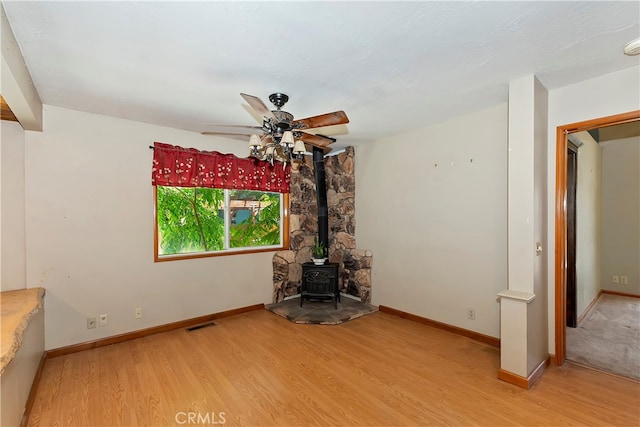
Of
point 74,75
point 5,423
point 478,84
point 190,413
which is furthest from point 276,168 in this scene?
point 5,423

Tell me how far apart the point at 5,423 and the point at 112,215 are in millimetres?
2057

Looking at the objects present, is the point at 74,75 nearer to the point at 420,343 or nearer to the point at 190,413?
the point at 190,413

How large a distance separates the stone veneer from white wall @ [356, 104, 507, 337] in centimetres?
21

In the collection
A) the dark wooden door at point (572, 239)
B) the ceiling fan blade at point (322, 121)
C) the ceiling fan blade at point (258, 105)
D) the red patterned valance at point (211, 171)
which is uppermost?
the ceiling fan blade at point (258, 105)

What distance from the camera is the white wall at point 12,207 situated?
2.65 m

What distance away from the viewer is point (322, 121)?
2.30 m

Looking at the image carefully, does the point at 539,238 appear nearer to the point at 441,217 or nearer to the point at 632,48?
the point at 441,217

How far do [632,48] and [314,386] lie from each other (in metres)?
3.34

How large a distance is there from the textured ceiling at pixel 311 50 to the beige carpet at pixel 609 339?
8.41 ft

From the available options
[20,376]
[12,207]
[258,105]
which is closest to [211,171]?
[12,207]

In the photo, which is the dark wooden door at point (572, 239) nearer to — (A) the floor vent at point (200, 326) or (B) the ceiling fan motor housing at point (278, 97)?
(B) the ceiling fan motor housing at point (278, 97)

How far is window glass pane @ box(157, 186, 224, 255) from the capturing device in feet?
12.0

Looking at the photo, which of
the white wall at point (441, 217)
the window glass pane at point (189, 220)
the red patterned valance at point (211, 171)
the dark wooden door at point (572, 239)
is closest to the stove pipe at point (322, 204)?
the red patterned valance at point (211, 171)

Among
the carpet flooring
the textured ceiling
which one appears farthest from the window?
the textured ceiling
